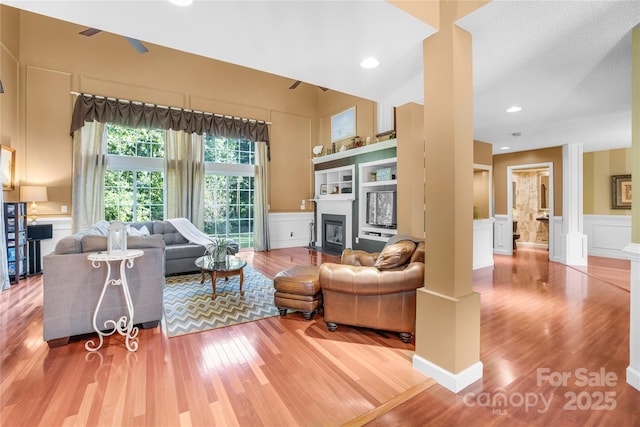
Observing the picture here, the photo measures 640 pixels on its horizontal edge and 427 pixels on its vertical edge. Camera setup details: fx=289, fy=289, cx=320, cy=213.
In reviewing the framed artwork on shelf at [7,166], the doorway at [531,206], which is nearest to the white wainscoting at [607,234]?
the doorway at [531,206]

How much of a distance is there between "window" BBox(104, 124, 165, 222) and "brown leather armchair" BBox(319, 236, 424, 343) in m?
5.18

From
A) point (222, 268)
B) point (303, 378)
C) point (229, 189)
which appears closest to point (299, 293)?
point (303, 378)

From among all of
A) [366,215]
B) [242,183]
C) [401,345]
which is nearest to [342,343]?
[401,345]

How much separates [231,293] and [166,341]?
4.42 feet

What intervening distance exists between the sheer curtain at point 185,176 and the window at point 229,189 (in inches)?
14.7

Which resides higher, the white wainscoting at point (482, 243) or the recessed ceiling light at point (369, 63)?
the recessed ceiling light at point (369, 63)

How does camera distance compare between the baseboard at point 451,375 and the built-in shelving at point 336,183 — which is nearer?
the baseboard at point 451,375

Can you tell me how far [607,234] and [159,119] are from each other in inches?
412

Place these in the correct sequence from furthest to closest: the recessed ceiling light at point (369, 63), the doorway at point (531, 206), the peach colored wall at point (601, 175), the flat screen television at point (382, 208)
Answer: the doorway at point (531, 206) → the peach colored wall at point (601, 175) → the flat screen television at point (382, 208) → the recessed ceiling light at point (369, 63)

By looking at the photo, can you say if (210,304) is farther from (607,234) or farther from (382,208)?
(607,234)

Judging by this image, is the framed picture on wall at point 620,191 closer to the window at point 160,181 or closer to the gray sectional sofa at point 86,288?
the window at point 160,181

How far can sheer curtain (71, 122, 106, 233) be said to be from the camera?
5402 millimetres

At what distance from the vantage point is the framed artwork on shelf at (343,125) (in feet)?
23.9

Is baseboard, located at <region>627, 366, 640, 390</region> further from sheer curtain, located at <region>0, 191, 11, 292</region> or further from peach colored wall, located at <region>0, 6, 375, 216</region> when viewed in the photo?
sheer curtain, located at <region>0, 191, 11, 292</region>
